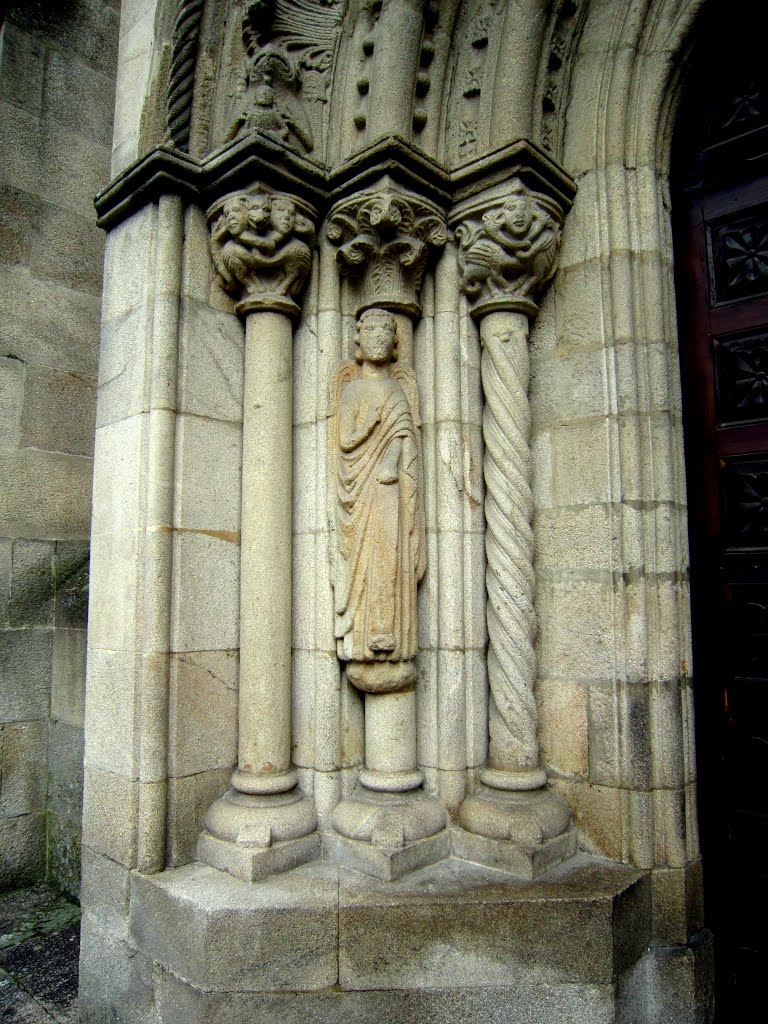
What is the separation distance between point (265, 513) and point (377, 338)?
83 cm

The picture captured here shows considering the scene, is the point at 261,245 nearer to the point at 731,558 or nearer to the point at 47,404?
the point at 47,404

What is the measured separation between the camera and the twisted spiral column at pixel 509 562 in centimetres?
272

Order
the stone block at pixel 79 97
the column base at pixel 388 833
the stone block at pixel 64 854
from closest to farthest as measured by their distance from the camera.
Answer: the column base at pixel 388 833 < the stone block at pixel 64 854 < the stone block at pixel 79 97

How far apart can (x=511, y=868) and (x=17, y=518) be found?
2.81 metres

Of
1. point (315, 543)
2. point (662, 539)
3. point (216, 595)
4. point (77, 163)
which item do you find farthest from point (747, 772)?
point (77, 163)

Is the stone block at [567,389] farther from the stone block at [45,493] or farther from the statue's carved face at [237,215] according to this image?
the stone block at [45,493]

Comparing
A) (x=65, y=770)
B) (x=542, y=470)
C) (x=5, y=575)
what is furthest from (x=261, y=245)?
(x=65, y=770)

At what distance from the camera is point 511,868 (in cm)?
250

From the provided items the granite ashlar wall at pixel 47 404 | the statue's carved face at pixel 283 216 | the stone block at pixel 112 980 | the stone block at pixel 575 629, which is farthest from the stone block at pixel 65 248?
the stone block at pixel 112 980

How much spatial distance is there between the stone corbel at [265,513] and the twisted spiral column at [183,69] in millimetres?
430

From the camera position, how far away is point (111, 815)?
2.59 meters

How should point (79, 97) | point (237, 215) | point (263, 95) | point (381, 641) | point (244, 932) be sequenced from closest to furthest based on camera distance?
point (244, 932) → point (381, 641) → point (237, 215) → point (263, 95) → point (79, 97)

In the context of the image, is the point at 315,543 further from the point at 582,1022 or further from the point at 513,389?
the point at 582,1022

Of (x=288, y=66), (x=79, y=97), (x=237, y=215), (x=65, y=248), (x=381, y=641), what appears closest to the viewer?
(x=381, y=641)
